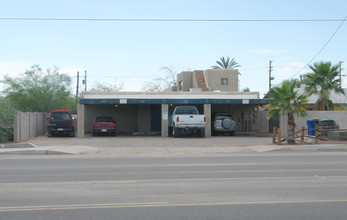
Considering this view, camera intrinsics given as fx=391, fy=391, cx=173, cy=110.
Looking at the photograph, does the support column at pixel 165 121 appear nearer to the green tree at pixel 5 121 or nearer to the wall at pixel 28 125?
the wall at pixel 28 125

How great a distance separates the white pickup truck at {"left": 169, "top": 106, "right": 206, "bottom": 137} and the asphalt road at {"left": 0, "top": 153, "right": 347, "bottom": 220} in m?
12.5

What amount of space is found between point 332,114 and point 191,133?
33.2ft

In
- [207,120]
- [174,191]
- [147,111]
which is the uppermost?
[147,111]

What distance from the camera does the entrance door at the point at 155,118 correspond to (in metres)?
34.3

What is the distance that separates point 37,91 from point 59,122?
290 inches

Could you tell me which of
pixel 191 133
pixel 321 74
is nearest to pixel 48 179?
pixel 191 133

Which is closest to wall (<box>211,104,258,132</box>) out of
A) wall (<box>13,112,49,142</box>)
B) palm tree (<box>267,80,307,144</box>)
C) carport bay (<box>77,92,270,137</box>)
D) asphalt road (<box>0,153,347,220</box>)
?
carport bay (<box>77,92,270,137</box>)

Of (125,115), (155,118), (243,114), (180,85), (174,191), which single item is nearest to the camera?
(174,191)

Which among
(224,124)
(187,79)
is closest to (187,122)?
(224,124)

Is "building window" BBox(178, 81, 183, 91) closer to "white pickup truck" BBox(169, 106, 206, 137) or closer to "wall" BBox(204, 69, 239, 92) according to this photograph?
"wall" BBox(204, 69, 239, 92)

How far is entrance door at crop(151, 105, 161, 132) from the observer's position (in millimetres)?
34281

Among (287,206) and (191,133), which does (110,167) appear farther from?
(191,133)

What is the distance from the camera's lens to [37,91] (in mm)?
34094

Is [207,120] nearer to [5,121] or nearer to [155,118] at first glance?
[155,118]
